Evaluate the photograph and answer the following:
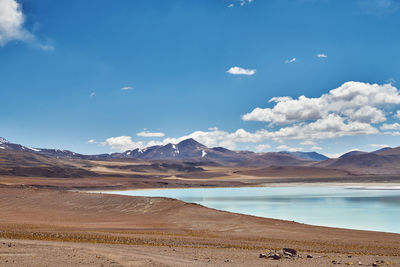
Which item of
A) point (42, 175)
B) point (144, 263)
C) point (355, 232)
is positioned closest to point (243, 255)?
point (144, 263)

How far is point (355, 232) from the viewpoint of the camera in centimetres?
2778

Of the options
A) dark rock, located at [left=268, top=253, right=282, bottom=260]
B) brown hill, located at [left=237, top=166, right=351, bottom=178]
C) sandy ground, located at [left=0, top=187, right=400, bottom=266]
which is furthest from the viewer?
brown hill, located at [left=237, top=166, right=351, bottom=178]

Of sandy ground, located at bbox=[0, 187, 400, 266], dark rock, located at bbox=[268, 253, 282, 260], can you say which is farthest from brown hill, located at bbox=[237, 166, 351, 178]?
dark rock, located at bbox=[268, 253, 282, 260]

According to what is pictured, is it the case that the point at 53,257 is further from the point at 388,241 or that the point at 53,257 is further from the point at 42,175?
the point at 42,175

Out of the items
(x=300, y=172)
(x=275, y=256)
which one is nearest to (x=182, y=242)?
(x=275, y=256)

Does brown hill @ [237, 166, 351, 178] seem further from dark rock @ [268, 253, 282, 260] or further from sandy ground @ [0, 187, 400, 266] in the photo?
dark rock @ [268, 253, 282, 260]

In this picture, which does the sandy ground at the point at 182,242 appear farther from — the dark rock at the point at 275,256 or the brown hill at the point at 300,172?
the brown hill at the point at 300,172

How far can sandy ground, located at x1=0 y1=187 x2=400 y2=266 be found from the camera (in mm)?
15344

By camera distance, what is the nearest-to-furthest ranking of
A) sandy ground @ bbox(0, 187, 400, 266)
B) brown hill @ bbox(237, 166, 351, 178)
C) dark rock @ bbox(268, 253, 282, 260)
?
sandy ground @ bbox(0, 187, 400, 266) < dark rock @ bbox(268, 253, 282, 260) < brown hill @ bbox(237, 166, 351, 178)

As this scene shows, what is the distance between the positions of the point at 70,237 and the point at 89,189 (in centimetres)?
7467

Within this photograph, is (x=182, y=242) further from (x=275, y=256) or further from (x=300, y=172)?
(x=300, y=172)

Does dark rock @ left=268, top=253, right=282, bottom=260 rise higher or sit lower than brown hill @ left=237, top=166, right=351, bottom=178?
lower

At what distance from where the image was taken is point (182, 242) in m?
21.6

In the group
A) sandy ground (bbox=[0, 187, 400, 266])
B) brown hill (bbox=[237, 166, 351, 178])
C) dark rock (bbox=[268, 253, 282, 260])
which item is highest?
brown hill (bbox=[237, 166, 351, 178])
